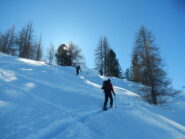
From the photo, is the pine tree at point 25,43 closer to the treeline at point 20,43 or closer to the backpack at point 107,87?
the treeline at point 20,43

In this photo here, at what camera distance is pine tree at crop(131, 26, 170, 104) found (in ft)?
48.2

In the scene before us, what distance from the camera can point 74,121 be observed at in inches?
226

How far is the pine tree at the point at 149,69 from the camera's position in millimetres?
14695

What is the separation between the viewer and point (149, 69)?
50.6ft

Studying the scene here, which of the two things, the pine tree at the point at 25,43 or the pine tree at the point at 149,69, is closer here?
the pine tree at the point at 149,69

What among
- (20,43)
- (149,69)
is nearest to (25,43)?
(20,43)

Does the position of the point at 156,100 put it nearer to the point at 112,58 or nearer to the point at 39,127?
the point at 39,127

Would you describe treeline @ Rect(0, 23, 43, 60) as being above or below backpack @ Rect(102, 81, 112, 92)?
above

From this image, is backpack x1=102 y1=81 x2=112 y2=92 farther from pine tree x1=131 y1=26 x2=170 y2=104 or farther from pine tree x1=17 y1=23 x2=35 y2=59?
pine tree x1=17 y1=23 x2=35 y2=59

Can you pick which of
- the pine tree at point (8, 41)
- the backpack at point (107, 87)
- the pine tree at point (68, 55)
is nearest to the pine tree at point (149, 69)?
the backpack at point (107, 87)

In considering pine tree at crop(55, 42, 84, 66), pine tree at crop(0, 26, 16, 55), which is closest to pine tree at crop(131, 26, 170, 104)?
pine tree at crop(55, 42, 84, 66)

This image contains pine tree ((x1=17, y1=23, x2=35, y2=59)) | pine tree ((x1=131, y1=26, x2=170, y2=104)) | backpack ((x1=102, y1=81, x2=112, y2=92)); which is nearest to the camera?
backpack ((x1=102, y1=81, x2=112, y2=92))

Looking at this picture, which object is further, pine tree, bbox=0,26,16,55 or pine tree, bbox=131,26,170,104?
pine tree, bbox=0,26,16,55

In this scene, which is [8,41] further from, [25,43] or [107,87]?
[107,87]
